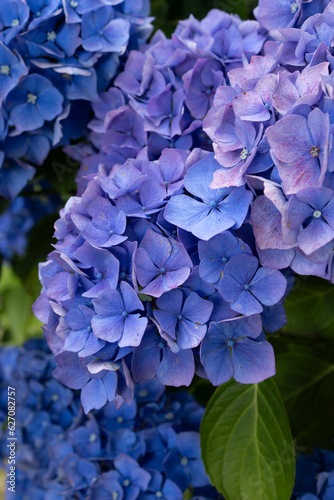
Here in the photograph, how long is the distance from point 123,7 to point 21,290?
72 cm

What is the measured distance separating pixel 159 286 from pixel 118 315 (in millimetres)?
43

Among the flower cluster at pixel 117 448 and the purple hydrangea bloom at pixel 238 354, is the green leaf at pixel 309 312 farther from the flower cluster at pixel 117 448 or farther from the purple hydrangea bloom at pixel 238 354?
the purple hydrangea bloom at pixel 238 354

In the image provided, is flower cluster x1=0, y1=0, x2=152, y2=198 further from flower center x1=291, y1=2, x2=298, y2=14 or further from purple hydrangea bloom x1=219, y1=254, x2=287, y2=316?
purple hydrangea bloom x1=219, y1=254, x2=287, y2=316

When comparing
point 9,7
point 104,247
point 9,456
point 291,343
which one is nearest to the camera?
point 104,247

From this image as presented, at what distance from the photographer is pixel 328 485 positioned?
25.5 inches

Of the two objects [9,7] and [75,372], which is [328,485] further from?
[9,7]

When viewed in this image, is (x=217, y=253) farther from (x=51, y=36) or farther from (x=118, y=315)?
(x=51, y=36)

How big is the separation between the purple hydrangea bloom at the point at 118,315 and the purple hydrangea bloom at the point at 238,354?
7 centimetres

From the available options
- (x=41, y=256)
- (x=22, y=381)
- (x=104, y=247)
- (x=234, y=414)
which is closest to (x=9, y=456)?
(x=22, y=381)

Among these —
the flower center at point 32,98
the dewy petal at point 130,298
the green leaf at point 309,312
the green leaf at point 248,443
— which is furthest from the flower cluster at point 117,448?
the flower center at point 32,98

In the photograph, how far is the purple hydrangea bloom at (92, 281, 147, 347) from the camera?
45 centimetres

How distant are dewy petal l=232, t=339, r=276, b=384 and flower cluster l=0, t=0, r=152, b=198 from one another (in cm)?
36

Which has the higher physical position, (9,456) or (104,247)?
(104,247)

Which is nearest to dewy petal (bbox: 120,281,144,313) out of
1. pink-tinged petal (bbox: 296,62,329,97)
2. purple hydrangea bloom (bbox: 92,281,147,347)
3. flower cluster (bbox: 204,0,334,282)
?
purple hydrangea bloom (bbox: 92,281,147,347)
